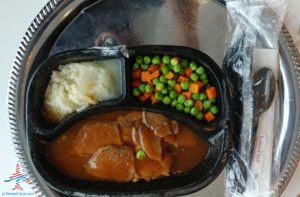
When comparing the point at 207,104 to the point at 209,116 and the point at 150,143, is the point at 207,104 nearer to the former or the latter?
the point at 209,116

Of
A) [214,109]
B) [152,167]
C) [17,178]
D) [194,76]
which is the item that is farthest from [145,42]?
[17,178]

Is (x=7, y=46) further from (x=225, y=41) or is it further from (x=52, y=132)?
(x=225, y=41)

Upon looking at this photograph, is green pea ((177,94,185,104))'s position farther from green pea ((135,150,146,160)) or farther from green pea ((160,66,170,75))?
green pea ((135,150,146,160))

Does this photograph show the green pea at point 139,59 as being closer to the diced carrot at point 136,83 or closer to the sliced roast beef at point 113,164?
the diced carrot at point 136,83

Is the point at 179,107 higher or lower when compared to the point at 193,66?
lower

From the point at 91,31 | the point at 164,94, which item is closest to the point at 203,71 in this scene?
the point at 164,94
